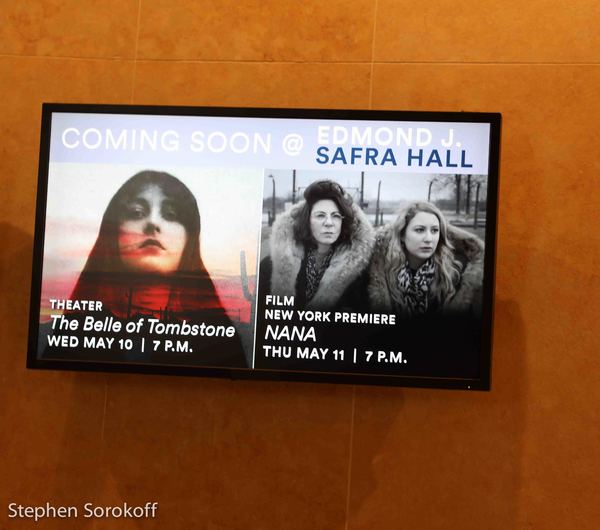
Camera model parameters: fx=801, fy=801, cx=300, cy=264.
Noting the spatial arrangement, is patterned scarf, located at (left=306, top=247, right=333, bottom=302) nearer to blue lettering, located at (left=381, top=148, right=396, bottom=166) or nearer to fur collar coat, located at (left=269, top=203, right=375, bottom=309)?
fur collar coat, located at (left=269, top=203, right=375, bottom=309)

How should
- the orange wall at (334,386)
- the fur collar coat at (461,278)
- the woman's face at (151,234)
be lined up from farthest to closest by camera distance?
the orange wall at (334,386) < the woman's face at (151,234) < the fur collar coat at (461,278)

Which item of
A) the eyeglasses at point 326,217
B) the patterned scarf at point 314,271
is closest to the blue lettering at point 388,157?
the eyeglasses at point 326,217

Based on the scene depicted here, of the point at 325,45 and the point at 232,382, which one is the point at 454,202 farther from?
the point at 232,382

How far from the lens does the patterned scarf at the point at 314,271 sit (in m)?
2.49

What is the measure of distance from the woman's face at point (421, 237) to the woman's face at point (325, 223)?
213 mm

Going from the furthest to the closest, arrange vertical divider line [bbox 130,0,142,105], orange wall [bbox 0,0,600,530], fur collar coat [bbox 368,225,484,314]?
vertical divider line [bbox 130,0,142,105] < orange wall [bbox 0,0,600,530] < fur collar coat [bbox 368,225,484,314]

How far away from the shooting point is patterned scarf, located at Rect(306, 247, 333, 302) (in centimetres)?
249

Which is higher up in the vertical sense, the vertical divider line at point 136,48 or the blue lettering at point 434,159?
the vertical divider line at point 136,48

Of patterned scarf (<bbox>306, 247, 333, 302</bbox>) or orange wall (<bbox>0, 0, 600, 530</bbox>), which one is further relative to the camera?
orange wall (<bbox>0, 0, 600, 530</bbox>)

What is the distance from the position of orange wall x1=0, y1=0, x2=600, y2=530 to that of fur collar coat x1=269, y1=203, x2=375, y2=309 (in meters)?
0.41

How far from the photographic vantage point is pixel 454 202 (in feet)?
8.07

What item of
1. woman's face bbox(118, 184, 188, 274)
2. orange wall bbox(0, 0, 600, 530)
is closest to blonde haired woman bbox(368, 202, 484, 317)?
orange wall bbox(0, 0, 600, 530)

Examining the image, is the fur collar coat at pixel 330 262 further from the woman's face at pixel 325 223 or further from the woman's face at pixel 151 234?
the woman's face at pixel 151 234

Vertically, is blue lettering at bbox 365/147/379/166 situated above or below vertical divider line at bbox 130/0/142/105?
below
